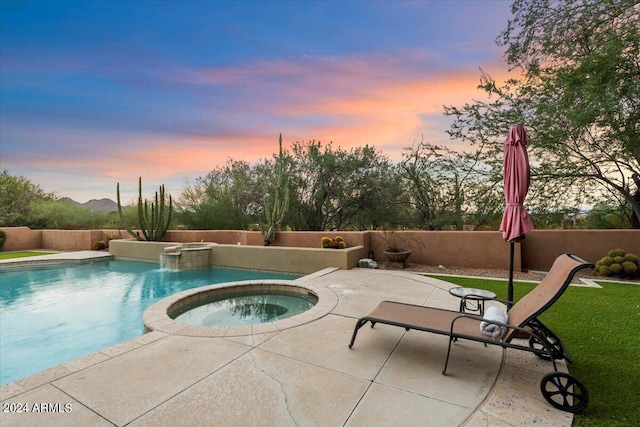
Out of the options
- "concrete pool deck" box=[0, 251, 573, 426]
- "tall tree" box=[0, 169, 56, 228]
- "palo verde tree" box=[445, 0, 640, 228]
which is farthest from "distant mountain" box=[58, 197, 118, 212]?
"palo verde tree" box=[445, 0, 640, 228]

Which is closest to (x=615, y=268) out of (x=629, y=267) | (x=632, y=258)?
(x=629, y=267)

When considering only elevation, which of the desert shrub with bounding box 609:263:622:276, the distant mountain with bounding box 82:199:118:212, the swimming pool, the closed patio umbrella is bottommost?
the swimming pool

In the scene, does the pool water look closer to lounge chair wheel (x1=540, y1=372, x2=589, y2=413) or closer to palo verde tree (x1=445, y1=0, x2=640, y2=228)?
lounge chair wheel (x1=540, y1=372, x2=589, y2=413)

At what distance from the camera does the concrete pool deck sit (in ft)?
7.29

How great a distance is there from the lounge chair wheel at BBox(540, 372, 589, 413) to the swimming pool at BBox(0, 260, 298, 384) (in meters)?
5.82

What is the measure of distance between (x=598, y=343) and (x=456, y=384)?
2312 millimetres

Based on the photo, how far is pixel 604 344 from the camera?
11.3ft

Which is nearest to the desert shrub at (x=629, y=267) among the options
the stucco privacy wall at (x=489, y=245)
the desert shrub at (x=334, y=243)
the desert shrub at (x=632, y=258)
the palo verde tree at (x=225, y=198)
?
the desert shrub at (x=632, y=258)

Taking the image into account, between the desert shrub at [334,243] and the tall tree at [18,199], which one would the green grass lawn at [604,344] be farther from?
the tall tree at [18,199]

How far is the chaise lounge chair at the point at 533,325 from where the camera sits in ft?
7.86

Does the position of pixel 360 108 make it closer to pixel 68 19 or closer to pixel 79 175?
pixel 68 19

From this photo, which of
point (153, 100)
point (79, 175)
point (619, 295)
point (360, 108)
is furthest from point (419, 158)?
point (79, 175)

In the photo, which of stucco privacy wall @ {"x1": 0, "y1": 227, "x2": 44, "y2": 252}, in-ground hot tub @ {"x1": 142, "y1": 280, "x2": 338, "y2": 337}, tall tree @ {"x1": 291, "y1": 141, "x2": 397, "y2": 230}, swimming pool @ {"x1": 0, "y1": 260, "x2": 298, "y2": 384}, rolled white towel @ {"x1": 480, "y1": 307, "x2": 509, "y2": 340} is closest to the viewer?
rolled white towel @ {"x1": 480, "y1": 307, "x2": 509, "y2": 340}

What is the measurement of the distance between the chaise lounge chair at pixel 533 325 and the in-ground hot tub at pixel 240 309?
147cm
